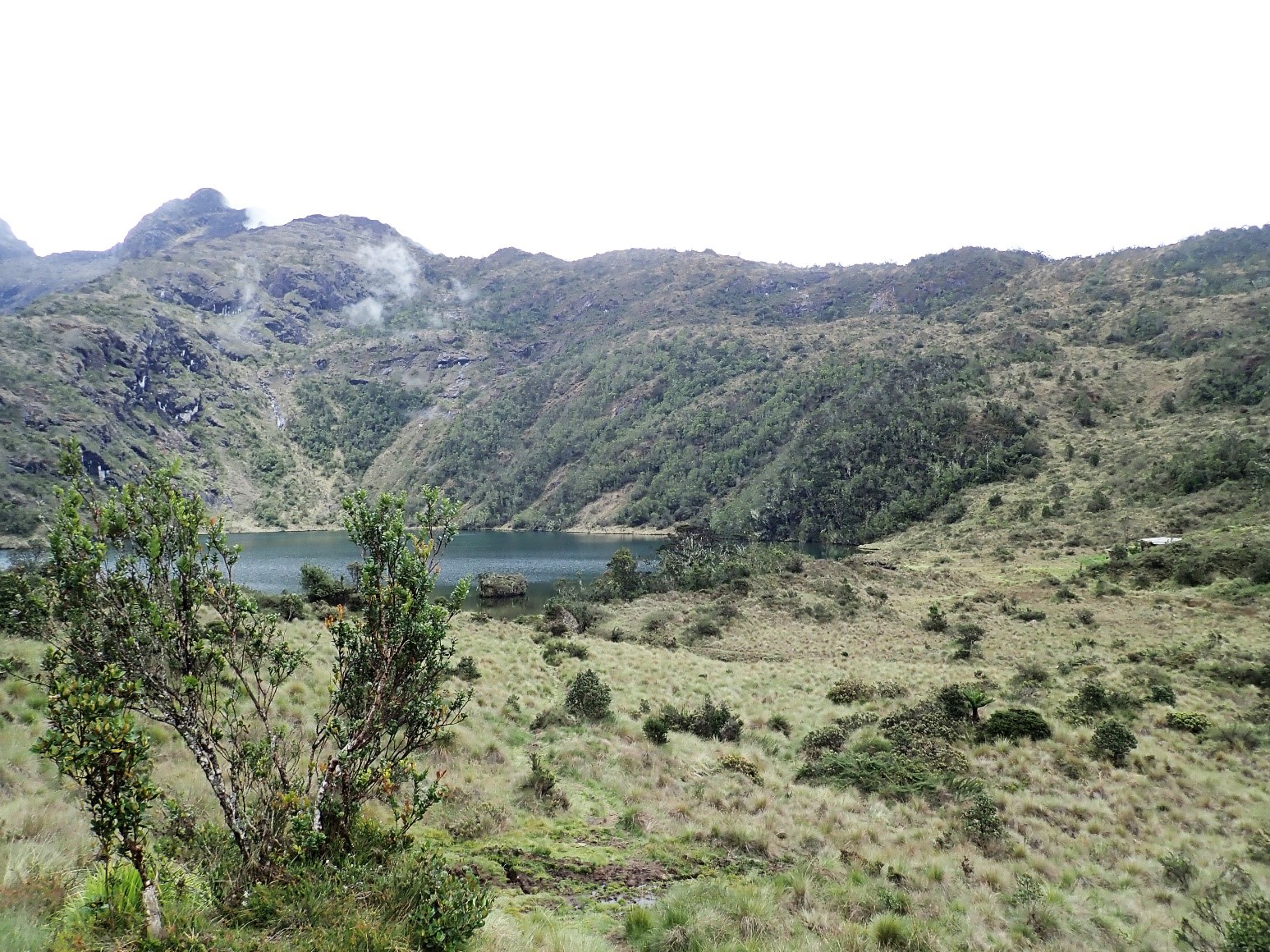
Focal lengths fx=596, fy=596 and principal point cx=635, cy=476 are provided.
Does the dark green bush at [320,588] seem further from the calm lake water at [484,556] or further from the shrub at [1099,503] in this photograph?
the shrub at [1099,503]

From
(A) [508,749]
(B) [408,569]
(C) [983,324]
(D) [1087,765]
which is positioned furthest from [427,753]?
(C) [983,324]

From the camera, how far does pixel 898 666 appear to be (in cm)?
2695

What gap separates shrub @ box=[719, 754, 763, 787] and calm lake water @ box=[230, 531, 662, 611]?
2946 centimetres

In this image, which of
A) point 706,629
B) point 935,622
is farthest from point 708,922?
point 935,622

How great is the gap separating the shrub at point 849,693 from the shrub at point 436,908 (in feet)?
58.8

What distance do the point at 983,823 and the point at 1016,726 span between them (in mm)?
6226

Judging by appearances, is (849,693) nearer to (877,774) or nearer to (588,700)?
(877,774)

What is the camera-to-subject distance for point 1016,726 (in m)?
15.9

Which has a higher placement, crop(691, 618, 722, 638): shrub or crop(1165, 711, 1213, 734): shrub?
crop(1165, 711, 1213, 734): shrub

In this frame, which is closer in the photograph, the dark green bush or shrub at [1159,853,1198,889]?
shrub at [1159,853,1198,889]

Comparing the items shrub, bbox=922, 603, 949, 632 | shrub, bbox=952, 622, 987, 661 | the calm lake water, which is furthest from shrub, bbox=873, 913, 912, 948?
the calm lake water

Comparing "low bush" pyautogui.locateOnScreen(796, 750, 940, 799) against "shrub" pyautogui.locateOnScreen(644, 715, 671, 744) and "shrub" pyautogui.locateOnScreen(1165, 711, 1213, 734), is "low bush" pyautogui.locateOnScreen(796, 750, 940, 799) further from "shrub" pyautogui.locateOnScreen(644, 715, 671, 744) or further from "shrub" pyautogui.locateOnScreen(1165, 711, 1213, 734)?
"shrub" pyautogui.locateOnScreen(1165, 711, 1213, 734)

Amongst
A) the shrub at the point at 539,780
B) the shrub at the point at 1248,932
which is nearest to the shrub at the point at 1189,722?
the shrub at the point at 1248,932

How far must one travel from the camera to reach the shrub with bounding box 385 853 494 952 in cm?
513
